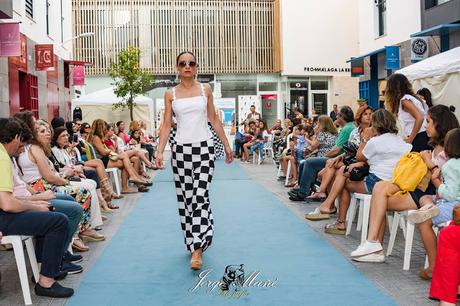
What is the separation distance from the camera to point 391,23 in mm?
21016

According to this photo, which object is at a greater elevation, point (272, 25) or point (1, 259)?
point (272, 25)

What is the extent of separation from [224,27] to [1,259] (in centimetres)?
3056

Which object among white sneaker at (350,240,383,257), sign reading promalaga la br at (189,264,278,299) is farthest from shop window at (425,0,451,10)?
sign reading promalaga la br at (189,264,278,299)

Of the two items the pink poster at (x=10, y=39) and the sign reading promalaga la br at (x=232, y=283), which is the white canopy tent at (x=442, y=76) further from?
the pink poster at (x=10, y=39)

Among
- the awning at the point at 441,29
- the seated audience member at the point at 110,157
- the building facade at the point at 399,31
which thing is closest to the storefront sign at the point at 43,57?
the seated audience member at the point at 110,157

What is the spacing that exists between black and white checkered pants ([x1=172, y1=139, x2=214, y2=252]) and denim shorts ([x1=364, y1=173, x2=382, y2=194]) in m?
1.90

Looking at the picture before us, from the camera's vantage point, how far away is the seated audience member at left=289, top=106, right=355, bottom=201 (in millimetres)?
9336

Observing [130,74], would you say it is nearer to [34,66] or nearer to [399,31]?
[34,66]

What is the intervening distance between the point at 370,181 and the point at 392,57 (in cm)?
1398

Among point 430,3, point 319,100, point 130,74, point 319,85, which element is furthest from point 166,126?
point 319,85

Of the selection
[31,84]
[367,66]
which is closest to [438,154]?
[31,84]

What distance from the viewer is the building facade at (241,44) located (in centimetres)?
3481

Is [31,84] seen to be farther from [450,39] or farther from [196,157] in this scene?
[196,157]

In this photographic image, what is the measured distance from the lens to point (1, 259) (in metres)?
6.34
